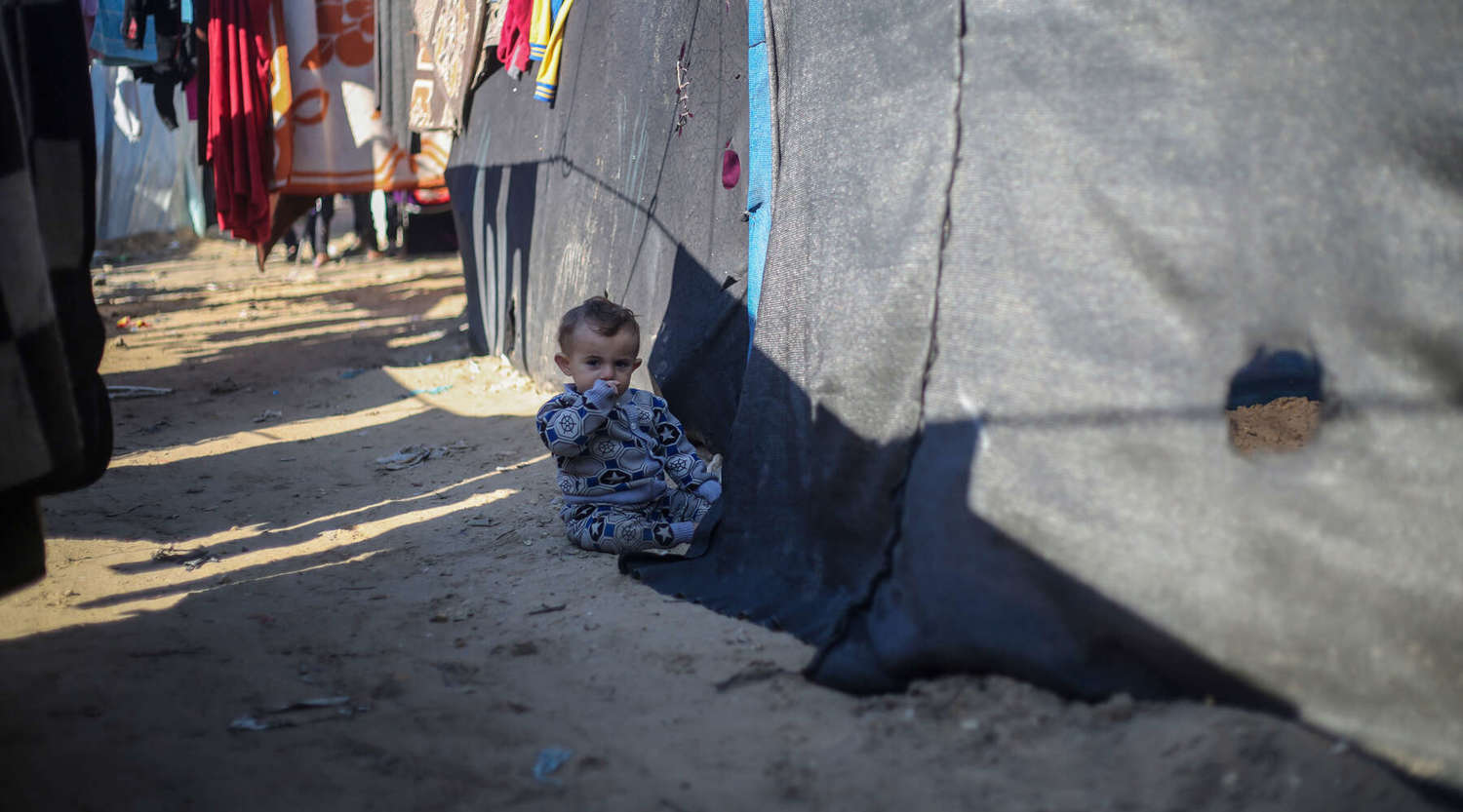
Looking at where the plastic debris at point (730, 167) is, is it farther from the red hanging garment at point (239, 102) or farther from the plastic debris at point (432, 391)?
the red hanging garment at point (239, 102)

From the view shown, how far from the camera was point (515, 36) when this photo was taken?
5461mm

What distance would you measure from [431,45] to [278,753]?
5.67 meters

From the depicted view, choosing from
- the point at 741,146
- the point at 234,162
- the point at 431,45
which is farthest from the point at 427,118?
the point at 741,146

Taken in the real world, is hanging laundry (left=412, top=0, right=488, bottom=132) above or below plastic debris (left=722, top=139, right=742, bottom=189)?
above

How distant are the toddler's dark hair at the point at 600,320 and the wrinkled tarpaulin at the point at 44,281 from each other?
1327mm

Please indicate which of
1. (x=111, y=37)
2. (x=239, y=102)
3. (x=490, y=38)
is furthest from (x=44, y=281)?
(x=111, y=37)

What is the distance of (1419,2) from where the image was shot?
→ 5.70ft

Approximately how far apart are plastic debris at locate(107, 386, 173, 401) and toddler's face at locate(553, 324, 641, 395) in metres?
4.29

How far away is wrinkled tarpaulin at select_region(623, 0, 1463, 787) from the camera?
1634 mm

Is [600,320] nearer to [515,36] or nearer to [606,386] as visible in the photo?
[606,386]

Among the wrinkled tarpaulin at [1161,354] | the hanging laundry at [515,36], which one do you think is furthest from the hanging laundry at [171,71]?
the wrinkled tarpaulin at [1161,354]

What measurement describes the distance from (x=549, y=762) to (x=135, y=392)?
217 inches

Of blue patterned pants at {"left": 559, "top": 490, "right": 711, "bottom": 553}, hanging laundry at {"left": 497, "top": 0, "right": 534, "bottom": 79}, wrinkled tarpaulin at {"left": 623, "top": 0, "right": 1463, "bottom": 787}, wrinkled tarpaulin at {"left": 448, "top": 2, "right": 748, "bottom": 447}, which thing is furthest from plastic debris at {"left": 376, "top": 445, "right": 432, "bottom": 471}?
wrinkled tarpaulin at {"left": 623, "top": 0, "right": 1463, "bottom": 787}

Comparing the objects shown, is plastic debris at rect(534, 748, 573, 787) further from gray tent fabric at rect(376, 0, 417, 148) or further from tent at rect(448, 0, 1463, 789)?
gray tent fabric at rect(376, 0, 417, 148)
